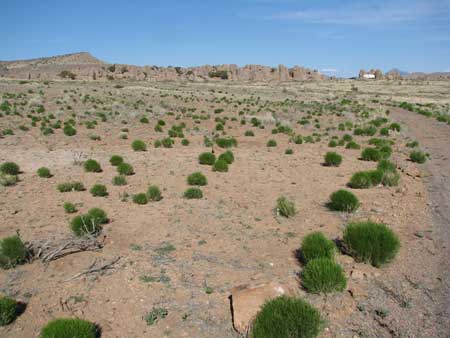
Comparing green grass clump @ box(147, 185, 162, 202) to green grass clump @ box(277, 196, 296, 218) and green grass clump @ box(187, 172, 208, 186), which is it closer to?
green grass clump @ box(187, 172, 208, 186)

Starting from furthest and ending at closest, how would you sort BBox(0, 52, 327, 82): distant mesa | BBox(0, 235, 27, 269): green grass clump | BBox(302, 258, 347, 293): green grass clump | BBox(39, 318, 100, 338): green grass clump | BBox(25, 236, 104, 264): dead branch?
1. BBox(0, 52, 327, 82): distant mesa
2. BBox(25, 236, 104, 264): dead branch
3. BBox(0, 235, 27, 269): green grass clump
4. BBox(302, 258, 347, 293): green grass clump
5. BBox(39, 318, 100, 338): green grass clump

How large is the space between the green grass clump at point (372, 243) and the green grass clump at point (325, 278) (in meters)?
1.14

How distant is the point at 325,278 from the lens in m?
5.25

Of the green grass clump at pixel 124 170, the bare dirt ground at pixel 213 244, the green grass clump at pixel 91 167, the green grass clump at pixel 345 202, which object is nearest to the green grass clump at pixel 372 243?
the bare dirt ground at pixel 213 244

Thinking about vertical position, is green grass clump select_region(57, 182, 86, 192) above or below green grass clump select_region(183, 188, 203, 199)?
above

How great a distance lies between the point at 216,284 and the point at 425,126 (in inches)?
1097

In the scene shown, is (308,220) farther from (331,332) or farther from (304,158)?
(304,158)

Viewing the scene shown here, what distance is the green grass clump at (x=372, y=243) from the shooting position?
6074 millimetres

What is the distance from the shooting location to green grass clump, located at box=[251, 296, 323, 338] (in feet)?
13.6

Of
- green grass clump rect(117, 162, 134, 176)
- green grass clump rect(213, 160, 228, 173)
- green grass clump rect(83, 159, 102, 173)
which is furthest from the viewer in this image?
green grass clump rect(213, 160, 228, 173)

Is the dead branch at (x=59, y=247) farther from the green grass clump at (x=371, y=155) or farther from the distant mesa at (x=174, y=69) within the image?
the distant mesa at (x=174, y=69)

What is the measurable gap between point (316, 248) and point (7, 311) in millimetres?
4832

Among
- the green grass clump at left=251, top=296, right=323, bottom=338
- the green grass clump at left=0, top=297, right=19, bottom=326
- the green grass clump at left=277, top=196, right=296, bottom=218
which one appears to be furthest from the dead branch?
the green grass clump at left=277, top=196, right=296, bottom=218

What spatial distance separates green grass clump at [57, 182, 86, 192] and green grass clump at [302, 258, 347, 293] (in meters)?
8.23
